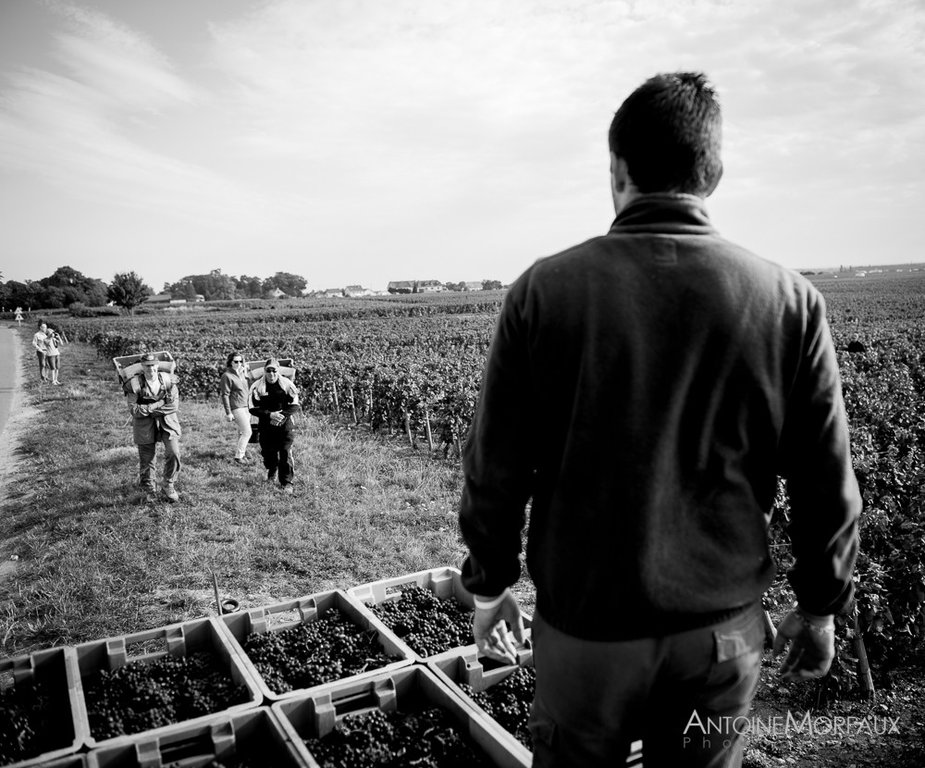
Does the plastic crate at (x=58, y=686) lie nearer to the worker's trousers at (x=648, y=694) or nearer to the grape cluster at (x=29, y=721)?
the grape cluster at (x=29, y=721)

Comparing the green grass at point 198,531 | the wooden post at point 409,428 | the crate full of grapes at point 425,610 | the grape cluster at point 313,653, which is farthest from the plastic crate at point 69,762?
the wooden post at point 409,428

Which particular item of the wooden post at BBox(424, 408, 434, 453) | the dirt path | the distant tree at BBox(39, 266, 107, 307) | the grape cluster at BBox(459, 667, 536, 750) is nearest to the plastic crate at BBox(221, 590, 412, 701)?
the grape cluster at BBox(459, 667, 536, 750)

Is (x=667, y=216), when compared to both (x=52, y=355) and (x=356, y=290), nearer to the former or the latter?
(x=52, y=355)

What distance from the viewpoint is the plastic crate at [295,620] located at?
Result: 3.77m

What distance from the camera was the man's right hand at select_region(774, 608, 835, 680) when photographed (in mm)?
1815

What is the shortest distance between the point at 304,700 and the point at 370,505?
527cm

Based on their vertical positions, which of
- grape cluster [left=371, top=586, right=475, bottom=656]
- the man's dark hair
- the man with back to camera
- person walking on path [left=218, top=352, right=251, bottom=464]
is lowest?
grape cluster [left=371, top=586, right=475, bottom=656]

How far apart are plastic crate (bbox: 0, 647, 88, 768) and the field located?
5.11ft

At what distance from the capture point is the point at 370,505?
28.4ft

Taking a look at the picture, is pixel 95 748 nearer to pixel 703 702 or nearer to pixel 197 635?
pixel 197 635

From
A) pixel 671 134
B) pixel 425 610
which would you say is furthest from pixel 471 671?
pixel 671 134

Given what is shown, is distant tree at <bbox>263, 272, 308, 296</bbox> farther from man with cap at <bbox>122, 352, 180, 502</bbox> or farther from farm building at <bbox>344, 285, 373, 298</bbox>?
man with cap at <bbox>122, 352, 180, 502</bbox>

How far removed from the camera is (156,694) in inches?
143

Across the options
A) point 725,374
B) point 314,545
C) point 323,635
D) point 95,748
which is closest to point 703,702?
point 725,374
